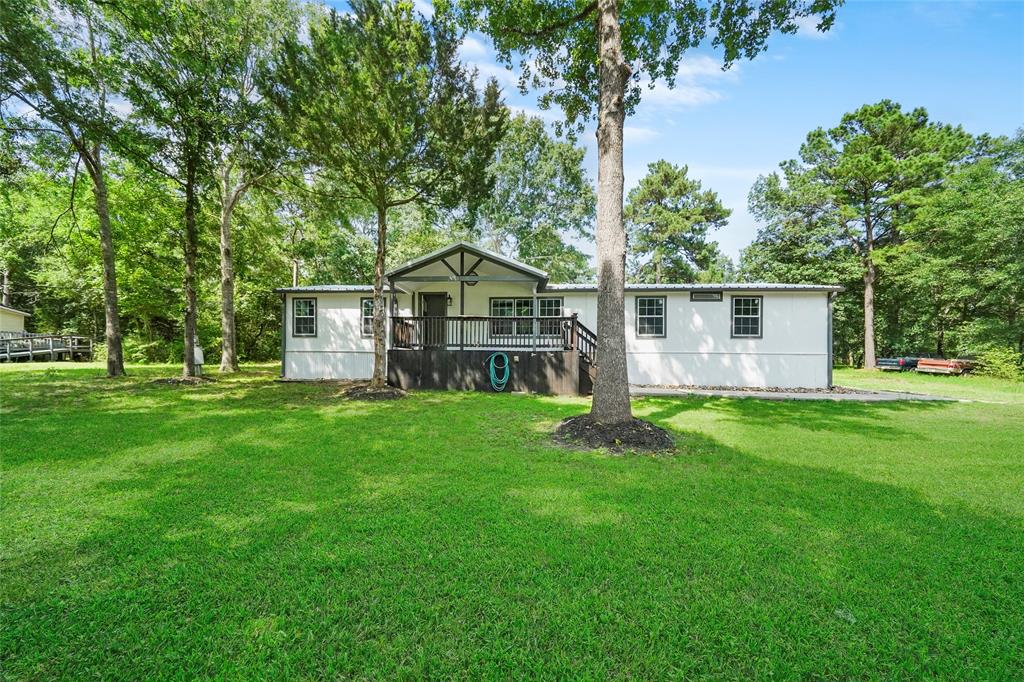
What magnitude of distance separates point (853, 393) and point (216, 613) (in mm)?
13513

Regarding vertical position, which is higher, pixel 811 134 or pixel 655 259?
pixel 811 134

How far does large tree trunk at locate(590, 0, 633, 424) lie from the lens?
586 cm

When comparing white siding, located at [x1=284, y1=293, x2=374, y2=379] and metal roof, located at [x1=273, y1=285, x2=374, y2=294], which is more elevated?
metal roof, located at [x1=273, y1=285, x2=374, y2=294]

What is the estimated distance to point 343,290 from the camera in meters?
12.6

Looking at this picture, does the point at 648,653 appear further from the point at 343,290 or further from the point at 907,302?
the point at 907,302

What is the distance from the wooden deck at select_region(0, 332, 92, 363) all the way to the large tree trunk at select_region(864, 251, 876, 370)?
120 feet

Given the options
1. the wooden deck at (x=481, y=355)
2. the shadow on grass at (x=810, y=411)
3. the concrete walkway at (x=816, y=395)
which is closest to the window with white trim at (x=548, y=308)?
the wooden deck at (x=481, y=355)

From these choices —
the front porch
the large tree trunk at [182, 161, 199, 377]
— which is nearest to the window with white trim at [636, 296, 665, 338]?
the front porch

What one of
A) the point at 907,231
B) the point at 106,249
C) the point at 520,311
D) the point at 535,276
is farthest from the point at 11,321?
the point at 907,231

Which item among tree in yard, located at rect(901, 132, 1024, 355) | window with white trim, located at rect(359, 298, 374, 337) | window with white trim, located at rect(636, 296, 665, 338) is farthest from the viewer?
tree in yard, located at rect(901, 132, 1024, 355)

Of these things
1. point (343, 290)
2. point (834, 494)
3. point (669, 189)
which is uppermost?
point (669, 189)

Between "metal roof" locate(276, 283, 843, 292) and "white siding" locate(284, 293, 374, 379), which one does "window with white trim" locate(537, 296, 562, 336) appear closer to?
"metal roof" locate(276, 283, 843, 292)

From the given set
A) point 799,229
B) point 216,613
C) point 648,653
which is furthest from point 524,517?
point 799,229

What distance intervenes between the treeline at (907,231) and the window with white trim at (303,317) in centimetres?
2177
